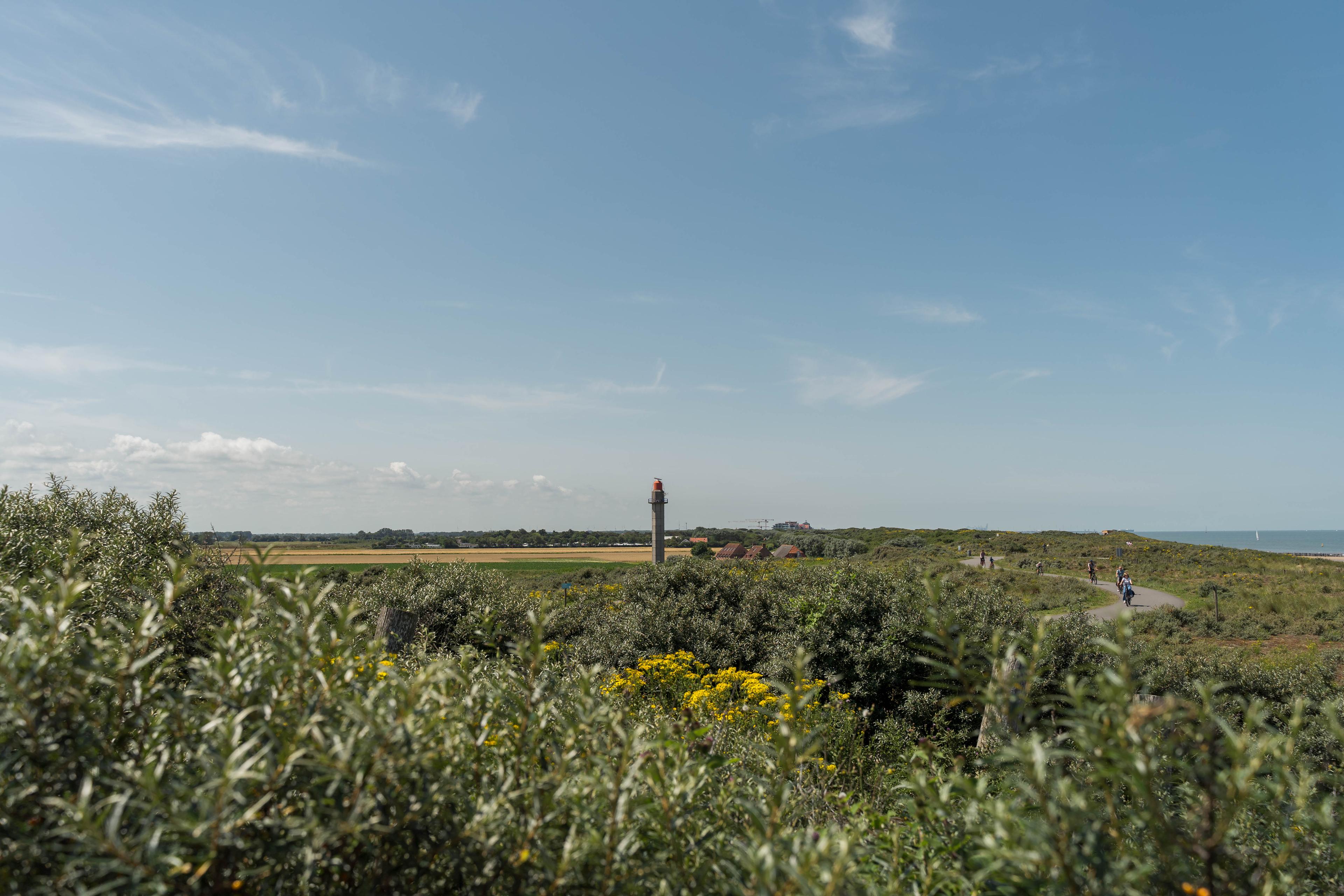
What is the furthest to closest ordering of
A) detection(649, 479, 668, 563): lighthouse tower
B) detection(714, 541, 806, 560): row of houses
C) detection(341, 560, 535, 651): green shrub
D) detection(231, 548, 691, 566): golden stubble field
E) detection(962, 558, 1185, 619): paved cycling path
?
detection(231, 548, 691, 566): golden stubble field
detection(714, 541, 806, 560): row of houses
detection(649, 479, 668, 563): lighthouse tower
detection(962, 558, 1185, 619): paved cycling path
detection(341, 560, 535, 651): green shrub

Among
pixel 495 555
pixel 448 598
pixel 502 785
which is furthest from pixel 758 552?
pixel 502 785

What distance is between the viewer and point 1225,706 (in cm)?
852

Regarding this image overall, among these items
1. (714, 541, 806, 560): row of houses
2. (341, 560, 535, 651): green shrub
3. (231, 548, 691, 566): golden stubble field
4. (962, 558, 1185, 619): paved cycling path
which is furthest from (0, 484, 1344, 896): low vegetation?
(714, 541, 806, 560): row of houses

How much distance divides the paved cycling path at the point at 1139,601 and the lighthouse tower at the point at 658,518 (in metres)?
15.1

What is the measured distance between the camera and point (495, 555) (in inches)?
2783

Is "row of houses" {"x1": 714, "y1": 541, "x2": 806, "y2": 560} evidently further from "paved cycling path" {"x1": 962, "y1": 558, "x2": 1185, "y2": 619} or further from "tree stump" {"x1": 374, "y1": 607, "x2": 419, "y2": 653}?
"tree stump" {"x1": 374, "y1": 607, "x2": 419, "y2": 653}

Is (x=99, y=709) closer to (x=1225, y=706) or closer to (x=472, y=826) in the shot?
(x=472, y=826)

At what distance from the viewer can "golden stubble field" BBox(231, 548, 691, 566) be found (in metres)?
54.2

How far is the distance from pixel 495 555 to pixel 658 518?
4568 centimetres

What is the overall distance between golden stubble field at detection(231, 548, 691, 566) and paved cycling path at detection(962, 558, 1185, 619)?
24.4 metres

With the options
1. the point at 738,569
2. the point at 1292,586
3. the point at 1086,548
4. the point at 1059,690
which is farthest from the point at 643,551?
the point at 1059,690

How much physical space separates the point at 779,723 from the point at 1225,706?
9750mm

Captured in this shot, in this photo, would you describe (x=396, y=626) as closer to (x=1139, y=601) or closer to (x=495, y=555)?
(x=1139, y=601)

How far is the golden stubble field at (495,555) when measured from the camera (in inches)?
2132
